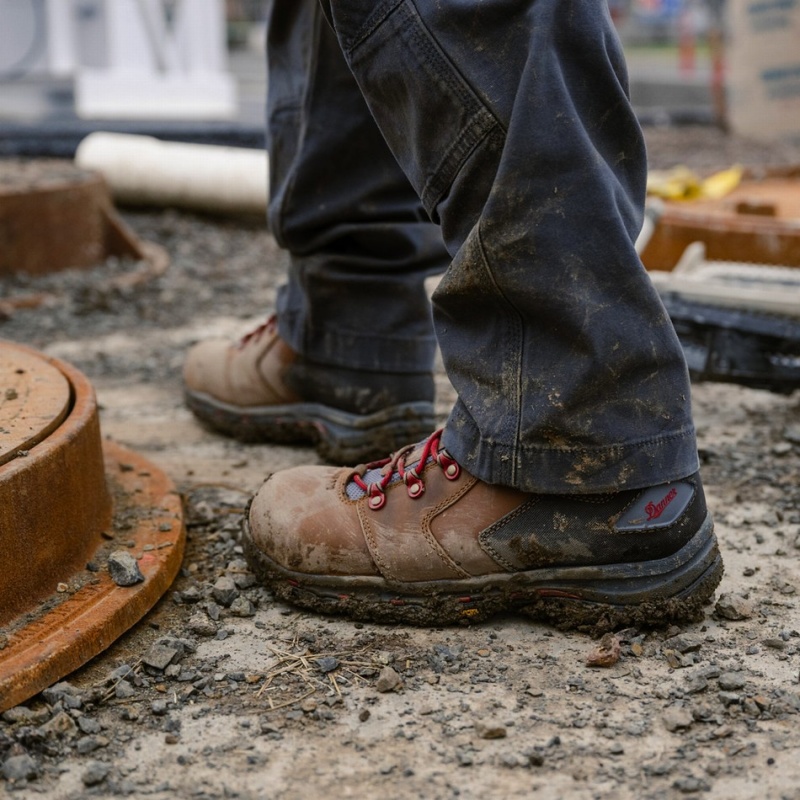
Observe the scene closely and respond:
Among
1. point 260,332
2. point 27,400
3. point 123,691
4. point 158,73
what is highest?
point 27,400

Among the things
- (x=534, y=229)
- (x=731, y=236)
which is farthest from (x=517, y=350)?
(x=731, y=236)

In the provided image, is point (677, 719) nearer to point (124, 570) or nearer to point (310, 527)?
point (310, 527)

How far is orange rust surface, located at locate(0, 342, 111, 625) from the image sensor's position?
53.7 inches

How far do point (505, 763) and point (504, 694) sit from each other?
0.46 feet

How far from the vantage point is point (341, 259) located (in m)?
2.00

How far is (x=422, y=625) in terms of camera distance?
147cm

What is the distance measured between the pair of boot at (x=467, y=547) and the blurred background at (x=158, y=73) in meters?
4.43

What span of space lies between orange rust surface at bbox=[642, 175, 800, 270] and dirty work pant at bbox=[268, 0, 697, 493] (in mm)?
1622

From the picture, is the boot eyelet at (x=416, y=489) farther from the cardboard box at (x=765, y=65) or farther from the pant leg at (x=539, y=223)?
the cardboard box at (x=765, y=65)

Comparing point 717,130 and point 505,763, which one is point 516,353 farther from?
point 717,130

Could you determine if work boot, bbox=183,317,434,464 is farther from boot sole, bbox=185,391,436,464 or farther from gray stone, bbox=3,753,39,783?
gray stone, bbox=3,753,39,783

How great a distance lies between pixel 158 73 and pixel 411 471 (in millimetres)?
8168

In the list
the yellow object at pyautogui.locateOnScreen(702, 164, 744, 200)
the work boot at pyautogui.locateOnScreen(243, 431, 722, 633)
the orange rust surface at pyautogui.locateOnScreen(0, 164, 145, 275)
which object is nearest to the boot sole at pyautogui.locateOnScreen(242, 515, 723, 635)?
the work boot at pyautogui.locateOnScreen(243, 431, 722, 633)

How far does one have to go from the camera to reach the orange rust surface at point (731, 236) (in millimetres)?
2799
